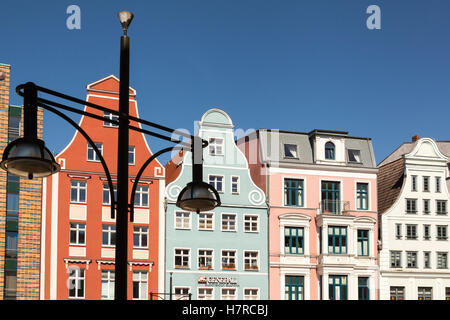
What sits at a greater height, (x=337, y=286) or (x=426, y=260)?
(x=426, y=260)

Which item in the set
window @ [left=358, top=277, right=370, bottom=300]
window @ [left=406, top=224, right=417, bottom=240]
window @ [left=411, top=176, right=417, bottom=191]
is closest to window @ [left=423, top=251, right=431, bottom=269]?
window @ [left=406, top=224, right=417, bottom=240]

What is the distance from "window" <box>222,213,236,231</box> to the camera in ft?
154

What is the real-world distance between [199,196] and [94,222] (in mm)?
35269

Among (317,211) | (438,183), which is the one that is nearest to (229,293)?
(317,211)

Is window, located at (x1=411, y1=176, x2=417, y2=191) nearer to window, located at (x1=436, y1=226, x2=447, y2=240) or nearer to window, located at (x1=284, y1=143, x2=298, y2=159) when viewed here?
window, located at (x1=436, y1=226, x2=447, y2=240)

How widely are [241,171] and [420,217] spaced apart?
13292 mm

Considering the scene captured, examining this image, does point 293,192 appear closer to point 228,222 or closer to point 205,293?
point 228,222

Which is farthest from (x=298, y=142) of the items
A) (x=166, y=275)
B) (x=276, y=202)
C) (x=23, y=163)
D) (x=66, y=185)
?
(x=23, y=163)

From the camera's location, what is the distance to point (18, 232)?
42.5 metres

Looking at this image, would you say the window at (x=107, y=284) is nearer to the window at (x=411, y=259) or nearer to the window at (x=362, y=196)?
the window at (x=362, y=196)

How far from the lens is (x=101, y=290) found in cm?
4297

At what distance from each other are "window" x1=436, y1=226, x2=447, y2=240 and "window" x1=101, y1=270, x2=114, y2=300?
2311 centimetres

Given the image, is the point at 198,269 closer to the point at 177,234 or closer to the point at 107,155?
the point at 177,234

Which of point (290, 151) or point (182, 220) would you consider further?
point (290, 151)
